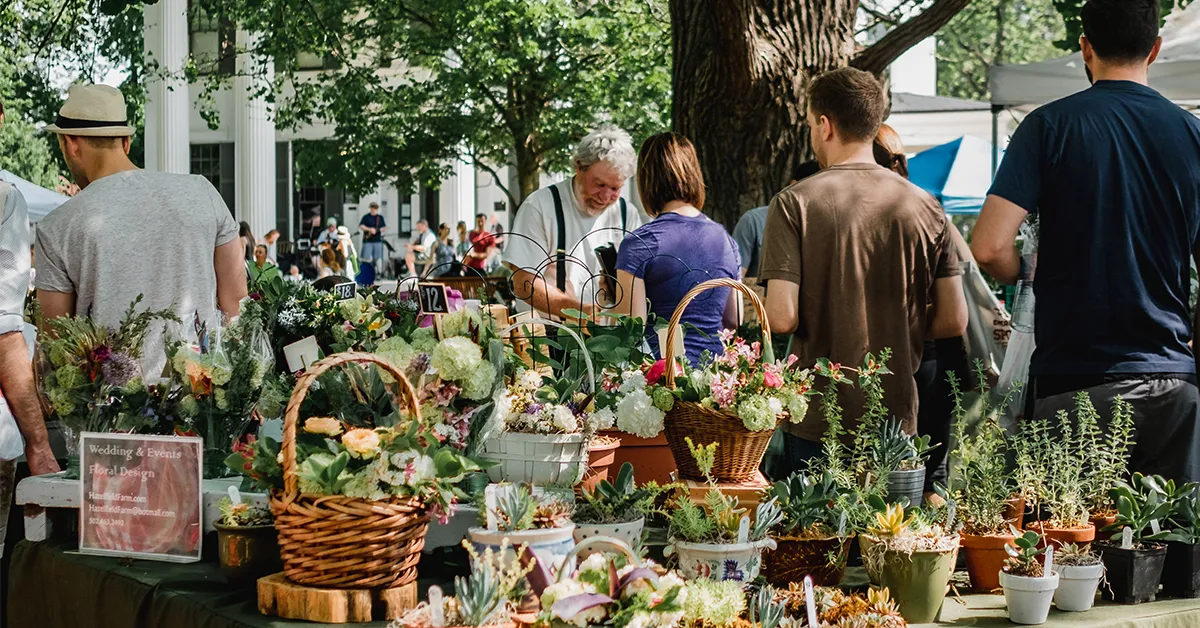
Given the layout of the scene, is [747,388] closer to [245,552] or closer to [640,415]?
[640,415]

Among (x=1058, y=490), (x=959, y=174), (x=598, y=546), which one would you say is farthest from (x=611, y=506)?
(x=959, y=174)

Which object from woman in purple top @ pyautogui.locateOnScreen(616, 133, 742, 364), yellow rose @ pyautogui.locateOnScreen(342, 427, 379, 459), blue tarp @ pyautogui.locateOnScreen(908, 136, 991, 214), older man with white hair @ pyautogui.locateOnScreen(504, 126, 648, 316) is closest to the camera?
yellow rose @ pyautogui.locateOnScreen(342, 427, 379, 459)

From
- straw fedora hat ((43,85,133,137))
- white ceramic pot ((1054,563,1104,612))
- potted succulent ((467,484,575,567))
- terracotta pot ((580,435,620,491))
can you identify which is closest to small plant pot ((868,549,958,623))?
white ceramic pot ((1054,563,1104,612))

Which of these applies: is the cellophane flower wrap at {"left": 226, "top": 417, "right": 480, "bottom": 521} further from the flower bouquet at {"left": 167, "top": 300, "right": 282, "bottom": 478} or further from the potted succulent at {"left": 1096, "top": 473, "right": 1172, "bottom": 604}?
the potted succulent at {"left": 1096, "top": 473, "right": 1172, "bottom": 604}

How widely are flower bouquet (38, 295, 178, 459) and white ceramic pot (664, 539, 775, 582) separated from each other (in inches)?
46.0

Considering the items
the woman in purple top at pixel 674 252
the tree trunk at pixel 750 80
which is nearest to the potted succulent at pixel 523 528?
the woman in purple top at pixel 674 252

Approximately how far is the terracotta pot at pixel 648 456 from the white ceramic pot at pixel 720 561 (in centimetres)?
74

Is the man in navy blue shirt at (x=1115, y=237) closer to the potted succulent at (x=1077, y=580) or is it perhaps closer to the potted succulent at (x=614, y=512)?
the potted succulent at (x=1077, y=580)

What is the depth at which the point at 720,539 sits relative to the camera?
6.84 ft

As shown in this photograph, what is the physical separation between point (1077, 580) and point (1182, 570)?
0.30 metres

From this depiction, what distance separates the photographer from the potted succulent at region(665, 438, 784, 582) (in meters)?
2.05

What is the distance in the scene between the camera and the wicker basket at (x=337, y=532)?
1935 mm

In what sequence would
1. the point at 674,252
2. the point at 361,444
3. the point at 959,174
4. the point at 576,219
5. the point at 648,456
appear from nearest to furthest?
1. the point at 361,444
2. the point at 648,456
3. the point at 674,252
4. the point at 576,219
5. the point at 959,174

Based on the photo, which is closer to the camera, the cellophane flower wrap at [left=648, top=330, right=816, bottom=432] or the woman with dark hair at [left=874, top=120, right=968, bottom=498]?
the cellophane flower wrap at [left=648, top=330, right=816, bottom=432]
